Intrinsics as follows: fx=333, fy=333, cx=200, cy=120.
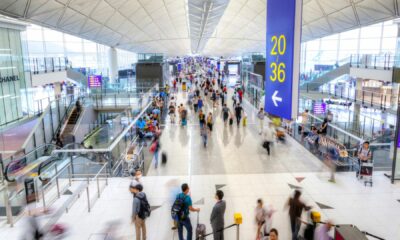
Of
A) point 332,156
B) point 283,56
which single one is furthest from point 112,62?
point 283,56

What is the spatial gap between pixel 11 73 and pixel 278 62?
1988 cm

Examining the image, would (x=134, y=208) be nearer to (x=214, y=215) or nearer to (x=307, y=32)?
(x=214, y=215)

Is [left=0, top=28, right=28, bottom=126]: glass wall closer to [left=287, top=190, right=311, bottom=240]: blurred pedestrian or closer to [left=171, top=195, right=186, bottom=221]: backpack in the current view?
[left=171, top=195, right=186, bottom=221]: backpack

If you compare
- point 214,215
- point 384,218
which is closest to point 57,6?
point 214,215

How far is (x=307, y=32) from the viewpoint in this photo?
34.4m

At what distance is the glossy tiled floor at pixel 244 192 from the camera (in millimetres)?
8172

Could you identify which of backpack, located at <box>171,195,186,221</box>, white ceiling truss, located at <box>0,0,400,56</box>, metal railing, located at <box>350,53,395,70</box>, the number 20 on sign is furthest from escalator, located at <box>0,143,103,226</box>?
metal railing, located at <box>350,53,395,70</box>

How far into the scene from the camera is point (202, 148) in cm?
1644

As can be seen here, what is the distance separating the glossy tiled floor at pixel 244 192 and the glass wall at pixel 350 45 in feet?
47.9

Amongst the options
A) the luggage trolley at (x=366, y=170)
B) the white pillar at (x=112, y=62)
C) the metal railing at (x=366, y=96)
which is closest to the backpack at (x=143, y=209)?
the luggage trolley at (x=366, y=170)

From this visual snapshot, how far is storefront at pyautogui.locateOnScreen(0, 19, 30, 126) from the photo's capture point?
19.2 m

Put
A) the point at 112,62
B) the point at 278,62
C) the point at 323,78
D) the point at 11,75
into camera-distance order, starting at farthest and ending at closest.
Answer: the point at 112,62 → the point at 323,78 → the point at 11,75 → the point at 278,62

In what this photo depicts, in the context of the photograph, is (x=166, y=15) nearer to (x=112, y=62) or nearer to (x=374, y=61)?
(x=112, y=62)

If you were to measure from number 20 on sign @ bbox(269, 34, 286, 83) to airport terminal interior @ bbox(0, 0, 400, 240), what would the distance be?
0.03 meters
